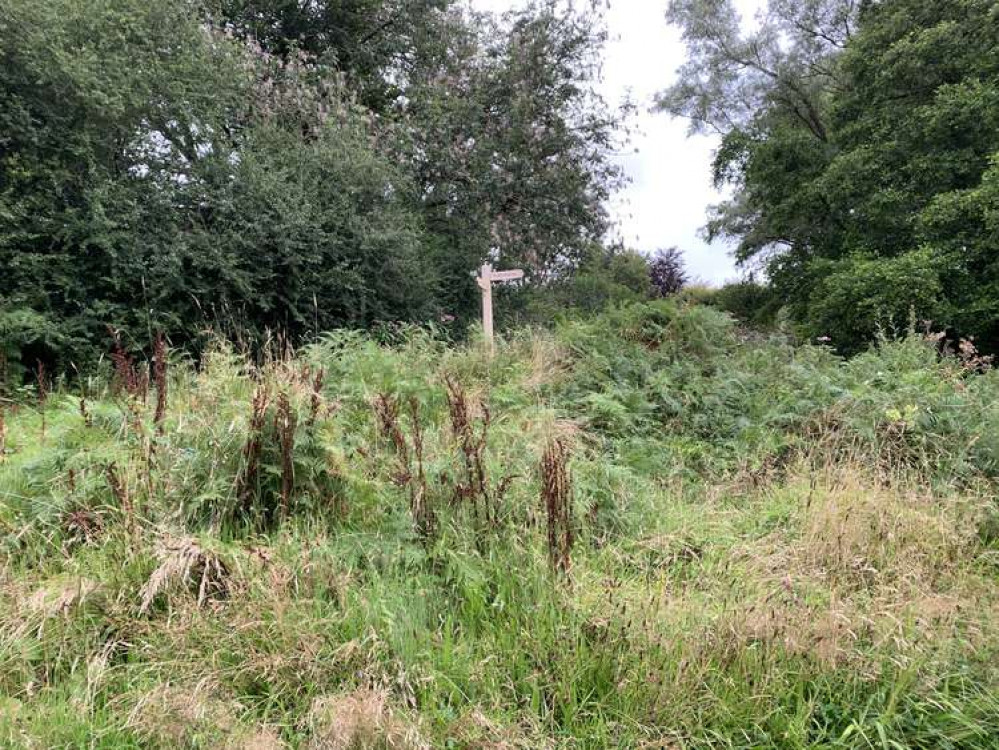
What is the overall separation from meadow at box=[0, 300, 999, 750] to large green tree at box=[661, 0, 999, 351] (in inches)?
304

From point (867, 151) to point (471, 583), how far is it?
12.7 metres

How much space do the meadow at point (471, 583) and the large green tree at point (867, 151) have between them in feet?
25.3

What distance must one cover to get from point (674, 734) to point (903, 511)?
1755mm

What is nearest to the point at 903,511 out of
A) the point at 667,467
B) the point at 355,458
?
the point at 667,467

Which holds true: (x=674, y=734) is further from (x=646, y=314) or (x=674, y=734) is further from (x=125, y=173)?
(x=125, y=173)

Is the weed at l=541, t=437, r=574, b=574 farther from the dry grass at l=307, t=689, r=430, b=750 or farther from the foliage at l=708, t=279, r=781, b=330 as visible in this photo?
the foliage at l=708, t=279, r=781, b=330

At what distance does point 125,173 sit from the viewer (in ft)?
23.6

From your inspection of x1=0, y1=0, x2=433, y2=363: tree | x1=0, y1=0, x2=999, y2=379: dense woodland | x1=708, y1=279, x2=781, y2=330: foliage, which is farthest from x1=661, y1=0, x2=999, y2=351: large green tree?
x1=0, y1=0, x2=433, y2=363: tree

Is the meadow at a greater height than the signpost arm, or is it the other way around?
the signpost arm

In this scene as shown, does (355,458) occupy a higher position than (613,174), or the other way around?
(613,174)

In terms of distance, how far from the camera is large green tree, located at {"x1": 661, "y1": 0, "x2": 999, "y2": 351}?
9.93 meters

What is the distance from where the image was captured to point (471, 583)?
2.24 metres

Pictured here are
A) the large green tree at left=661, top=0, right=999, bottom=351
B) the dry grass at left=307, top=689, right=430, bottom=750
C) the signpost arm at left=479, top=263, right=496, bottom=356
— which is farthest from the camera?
the large green tree at left=661, top=0, right=999, bottom=351

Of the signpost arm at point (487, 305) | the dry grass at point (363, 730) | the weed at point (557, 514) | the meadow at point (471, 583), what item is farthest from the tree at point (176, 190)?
the dry grass at point (363, 730)
